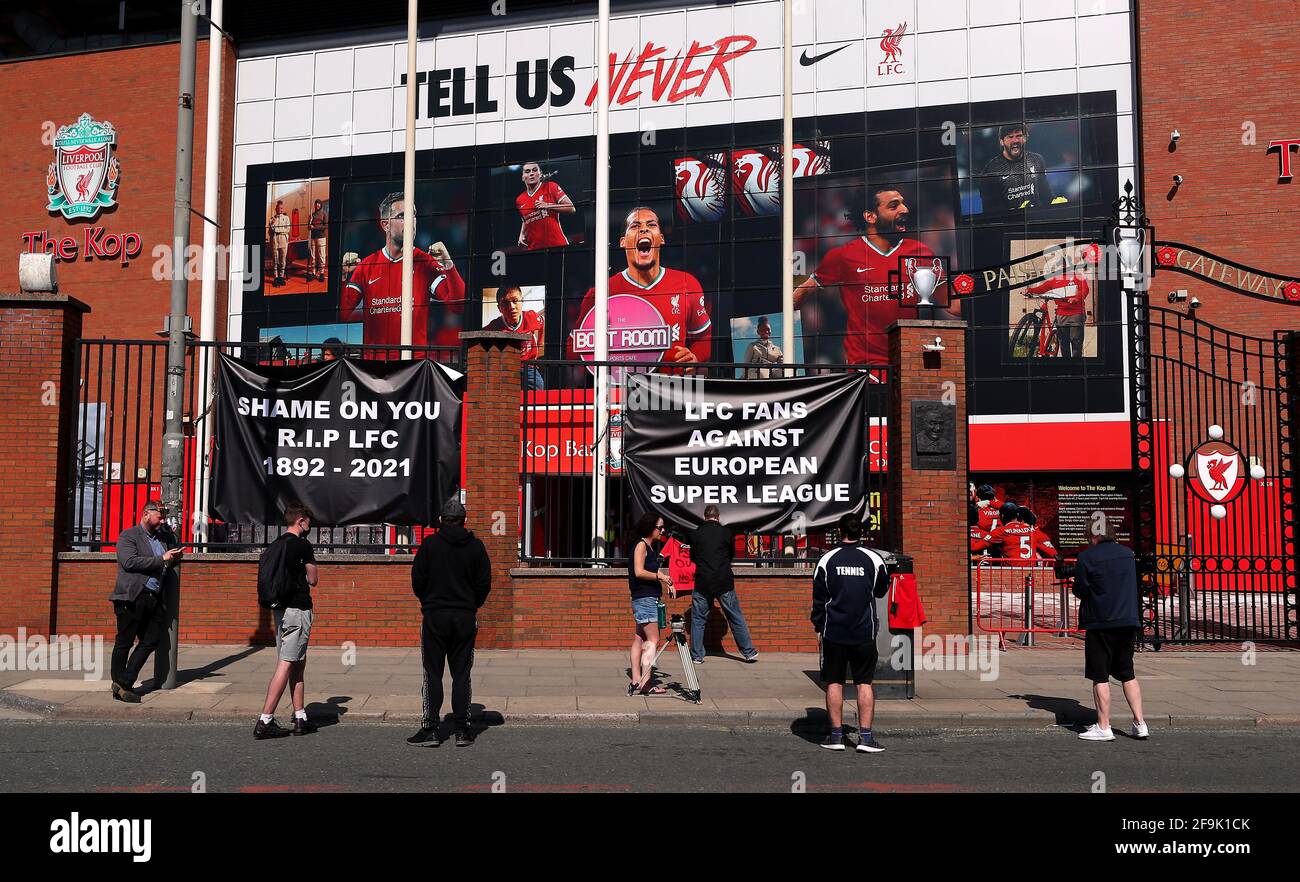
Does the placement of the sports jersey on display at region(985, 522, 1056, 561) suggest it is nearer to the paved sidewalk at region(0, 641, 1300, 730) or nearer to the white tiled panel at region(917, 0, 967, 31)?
the paved sidewalk at region(0, 641, 1300, 730)

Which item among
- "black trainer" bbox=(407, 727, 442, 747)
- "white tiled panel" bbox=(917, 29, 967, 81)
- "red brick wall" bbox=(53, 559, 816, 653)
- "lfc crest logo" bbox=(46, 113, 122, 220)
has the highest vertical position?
"white tiled panel" bbox=(917, 29, 967, 81)

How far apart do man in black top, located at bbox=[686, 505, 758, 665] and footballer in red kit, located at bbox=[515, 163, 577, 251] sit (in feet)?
61.8

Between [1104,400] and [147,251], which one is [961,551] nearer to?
[1104,400]

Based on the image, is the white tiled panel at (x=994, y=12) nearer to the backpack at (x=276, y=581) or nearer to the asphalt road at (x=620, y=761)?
the asphalt road at (x=620, y=761)

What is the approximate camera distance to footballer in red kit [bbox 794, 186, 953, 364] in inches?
1066

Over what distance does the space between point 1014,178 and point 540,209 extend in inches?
513

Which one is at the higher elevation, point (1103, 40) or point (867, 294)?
point (1103, 40)

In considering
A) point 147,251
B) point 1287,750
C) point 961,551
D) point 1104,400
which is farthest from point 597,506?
point 147,251

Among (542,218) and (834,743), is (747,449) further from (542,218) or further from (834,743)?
(542,218)

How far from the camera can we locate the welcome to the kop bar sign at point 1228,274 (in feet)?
42.7

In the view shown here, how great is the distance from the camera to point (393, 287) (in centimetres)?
3045

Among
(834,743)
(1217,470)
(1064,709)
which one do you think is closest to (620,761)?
(834,743)

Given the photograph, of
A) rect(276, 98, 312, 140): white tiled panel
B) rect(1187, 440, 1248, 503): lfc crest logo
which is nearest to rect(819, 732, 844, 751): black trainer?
rect(1187, 440, 1248, 503): lfc crest logo

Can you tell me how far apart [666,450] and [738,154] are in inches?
675
